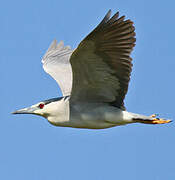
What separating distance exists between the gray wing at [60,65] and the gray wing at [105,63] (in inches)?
50.8

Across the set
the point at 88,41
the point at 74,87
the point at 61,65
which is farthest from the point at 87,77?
the point at 61,65

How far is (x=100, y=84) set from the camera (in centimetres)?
884

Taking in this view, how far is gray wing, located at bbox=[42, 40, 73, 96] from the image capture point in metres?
10.5

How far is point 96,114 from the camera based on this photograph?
8977 millimetres

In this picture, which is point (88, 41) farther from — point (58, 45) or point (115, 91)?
point (58, 45)

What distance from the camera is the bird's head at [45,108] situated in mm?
9265

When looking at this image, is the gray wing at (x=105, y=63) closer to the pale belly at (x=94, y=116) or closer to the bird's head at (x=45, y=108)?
the pale belly at (x=94, y=116)

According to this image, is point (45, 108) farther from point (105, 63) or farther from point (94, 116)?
point (105, 63)

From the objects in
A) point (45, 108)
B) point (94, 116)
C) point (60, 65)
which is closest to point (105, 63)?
point (94, 116)

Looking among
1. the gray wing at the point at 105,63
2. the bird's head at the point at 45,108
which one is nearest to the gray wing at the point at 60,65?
the bird's head at the point at 45,108

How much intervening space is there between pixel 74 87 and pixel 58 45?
4.34 meters

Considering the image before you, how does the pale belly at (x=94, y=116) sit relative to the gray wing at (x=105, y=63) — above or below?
below

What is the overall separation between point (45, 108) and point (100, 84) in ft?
4.13

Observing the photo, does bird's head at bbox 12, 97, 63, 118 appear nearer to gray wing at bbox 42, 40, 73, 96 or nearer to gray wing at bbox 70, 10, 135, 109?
gray wing at bbox 70, 10, 135, 109
